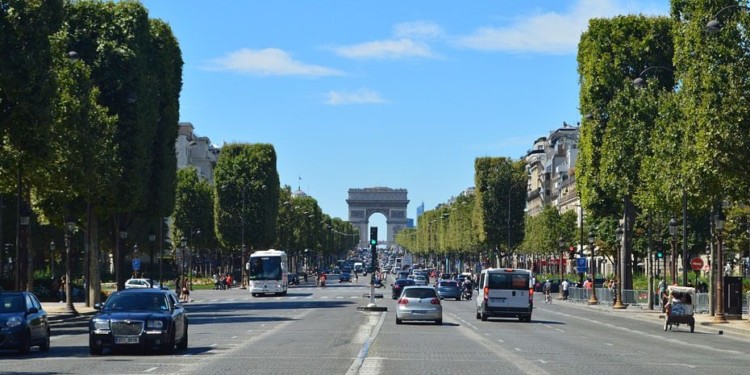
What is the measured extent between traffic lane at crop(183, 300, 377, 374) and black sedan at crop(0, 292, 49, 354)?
448cm

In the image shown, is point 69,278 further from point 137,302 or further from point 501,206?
point 501,206

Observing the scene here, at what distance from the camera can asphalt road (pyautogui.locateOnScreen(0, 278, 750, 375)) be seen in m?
25.0

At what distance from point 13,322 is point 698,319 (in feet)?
121

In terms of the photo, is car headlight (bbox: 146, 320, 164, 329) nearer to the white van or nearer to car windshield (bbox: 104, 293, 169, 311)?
car windshield (bbox: 104, 293, 169, 311)

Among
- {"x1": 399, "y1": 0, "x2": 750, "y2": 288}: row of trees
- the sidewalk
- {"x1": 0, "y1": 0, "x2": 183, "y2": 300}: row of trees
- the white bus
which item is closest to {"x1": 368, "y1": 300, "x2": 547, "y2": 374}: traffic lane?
the sidewalk

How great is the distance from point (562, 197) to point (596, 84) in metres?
116

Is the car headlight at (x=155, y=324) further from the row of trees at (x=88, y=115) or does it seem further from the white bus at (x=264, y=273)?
the white bus at (x=264, y=273)

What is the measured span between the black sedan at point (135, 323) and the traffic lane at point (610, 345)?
8426 millimetres

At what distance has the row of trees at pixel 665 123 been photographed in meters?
45.5

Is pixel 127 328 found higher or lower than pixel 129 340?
higher

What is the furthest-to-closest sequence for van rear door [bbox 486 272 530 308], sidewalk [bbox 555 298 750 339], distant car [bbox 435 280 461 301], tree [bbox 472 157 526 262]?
tree [bbox 472 157 526 262]
distant car [bbox 435 280 461 301]
van rear door [bbox 486 272 530 308]
sidewalk [bbox 555 298 750 339]

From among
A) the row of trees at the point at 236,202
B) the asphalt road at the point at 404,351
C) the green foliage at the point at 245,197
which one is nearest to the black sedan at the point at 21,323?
the asphalt road at the point at 404,351

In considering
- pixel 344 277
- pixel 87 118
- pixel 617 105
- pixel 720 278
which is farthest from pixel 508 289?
pixel 344 277

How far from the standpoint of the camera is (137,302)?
29281mm
